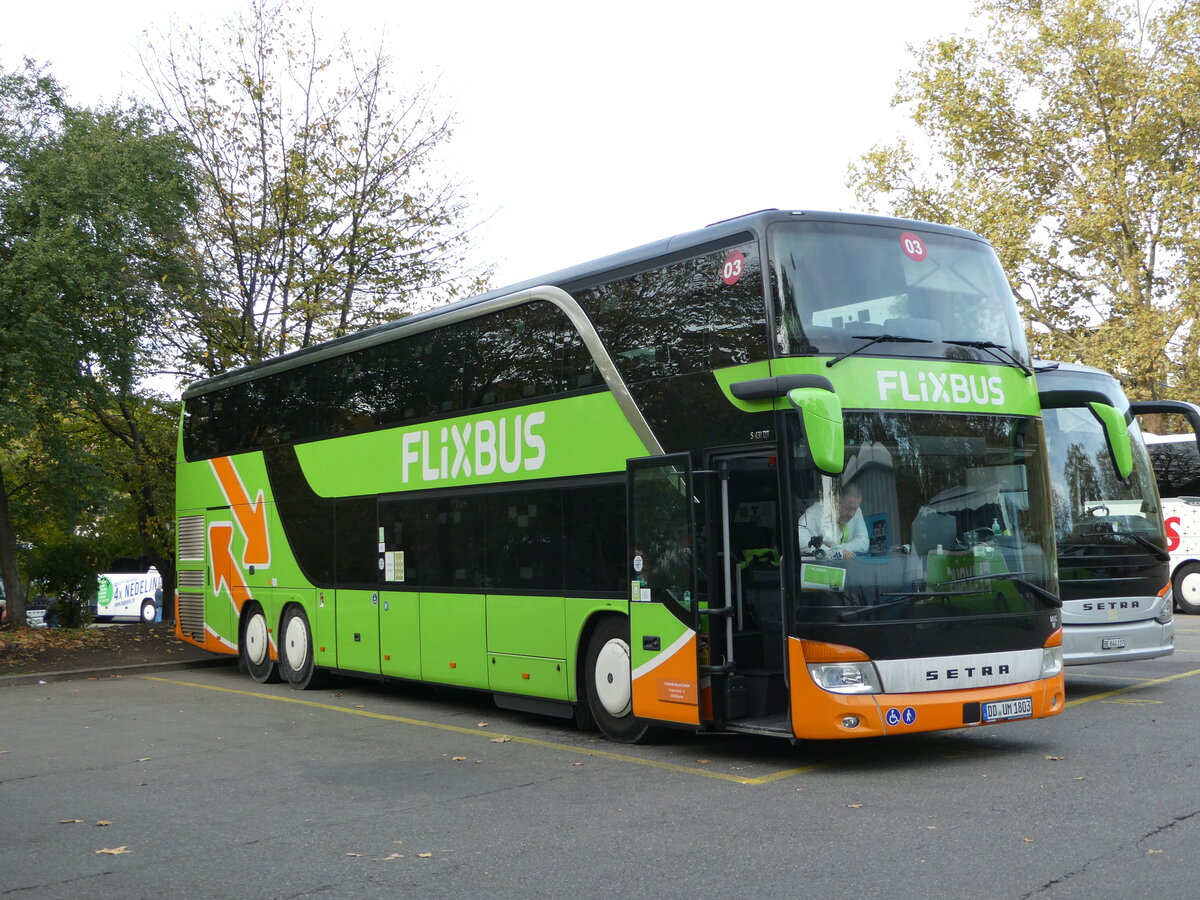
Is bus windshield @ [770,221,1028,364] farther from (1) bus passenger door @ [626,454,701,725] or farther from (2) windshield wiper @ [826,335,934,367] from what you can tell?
(1) bus passenger door @ [626,454,701,725]

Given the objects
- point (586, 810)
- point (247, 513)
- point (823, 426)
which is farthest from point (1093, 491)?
point (247, 513)

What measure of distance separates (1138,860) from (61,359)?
15.5 metres

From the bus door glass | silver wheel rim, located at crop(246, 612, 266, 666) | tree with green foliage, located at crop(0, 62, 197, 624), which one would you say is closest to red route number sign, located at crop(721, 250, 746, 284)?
the bus door glass

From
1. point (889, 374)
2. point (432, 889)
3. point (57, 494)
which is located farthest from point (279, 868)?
point (57, 494)

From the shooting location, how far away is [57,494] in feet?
67.2

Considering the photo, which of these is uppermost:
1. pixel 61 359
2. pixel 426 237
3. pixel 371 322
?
pixel 426 237

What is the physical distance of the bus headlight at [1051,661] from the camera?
946cm

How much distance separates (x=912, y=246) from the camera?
378 inches

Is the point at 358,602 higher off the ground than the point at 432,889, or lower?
higher

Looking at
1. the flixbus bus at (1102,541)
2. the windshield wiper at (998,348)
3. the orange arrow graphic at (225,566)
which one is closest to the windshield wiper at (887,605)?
the windshield wiper at (998,348)

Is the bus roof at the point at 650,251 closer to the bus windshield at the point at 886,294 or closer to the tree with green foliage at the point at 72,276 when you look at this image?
the bus windshield at the point at 886,294

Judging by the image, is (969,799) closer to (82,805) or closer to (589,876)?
(589,876)

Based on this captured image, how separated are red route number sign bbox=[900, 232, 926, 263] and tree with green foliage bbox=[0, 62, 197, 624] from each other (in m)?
12.0

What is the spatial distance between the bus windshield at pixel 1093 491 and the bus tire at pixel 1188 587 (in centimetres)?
1134
